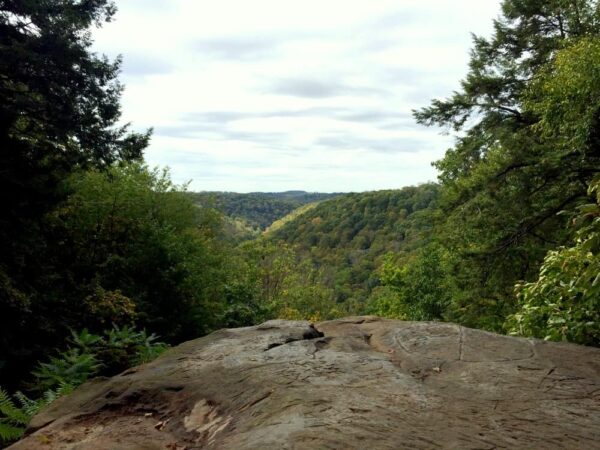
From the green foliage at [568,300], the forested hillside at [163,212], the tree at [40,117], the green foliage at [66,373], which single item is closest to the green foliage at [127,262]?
the forested hillside at [163,212]

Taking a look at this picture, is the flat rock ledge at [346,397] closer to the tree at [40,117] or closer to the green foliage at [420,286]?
the tree at [40,117]

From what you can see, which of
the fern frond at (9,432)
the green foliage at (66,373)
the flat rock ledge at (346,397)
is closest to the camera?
the flat rock ledge at (346,397)

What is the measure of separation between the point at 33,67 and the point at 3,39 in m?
1.01

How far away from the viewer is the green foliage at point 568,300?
499cm

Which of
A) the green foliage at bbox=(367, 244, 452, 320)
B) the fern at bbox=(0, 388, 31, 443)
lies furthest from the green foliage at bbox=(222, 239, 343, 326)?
the fern at bbox=(0, 388, 31, 443)

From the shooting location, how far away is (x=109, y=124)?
13.2 meters

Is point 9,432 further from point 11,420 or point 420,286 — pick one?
point 420,286

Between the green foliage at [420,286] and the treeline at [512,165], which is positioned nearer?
the treeline at [512,165]

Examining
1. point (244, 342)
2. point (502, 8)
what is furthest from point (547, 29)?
point (244, 342)

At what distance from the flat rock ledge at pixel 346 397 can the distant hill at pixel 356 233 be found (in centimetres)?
7025

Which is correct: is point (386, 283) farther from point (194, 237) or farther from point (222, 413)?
point (222, 413)

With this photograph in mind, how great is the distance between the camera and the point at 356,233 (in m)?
120

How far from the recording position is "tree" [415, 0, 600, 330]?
47.2ft

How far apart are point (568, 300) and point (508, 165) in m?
10.3
